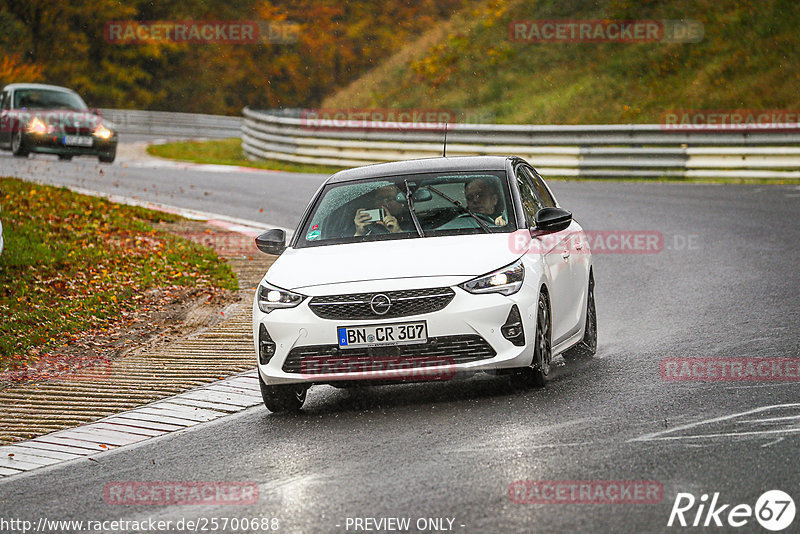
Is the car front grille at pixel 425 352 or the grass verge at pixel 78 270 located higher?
the car front grille at pixel 425 352

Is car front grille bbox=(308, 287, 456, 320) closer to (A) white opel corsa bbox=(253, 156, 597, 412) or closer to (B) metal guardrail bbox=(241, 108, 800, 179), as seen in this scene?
→ (A) white opel corsa bbox=(253, 156, 597, 412)

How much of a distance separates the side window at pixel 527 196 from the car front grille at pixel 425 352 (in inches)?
56.1

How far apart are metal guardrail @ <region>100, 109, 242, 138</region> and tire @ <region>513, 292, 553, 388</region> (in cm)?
4249

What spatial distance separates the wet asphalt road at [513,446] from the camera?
5.57 m

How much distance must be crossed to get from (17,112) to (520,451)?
963 inches

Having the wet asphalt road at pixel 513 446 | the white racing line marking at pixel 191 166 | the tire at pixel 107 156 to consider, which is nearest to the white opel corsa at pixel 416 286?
the wet asphalt road at pixel 513 446

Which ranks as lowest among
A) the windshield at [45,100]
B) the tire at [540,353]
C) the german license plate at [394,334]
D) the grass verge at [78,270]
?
the windshield at [45,100]

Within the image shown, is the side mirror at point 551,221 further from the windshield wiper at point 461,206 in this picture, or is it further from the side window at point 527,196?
the windshield wiper at point 461,206

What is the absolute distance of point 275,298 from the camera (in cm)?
800

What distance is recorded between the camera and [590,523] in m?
5.19

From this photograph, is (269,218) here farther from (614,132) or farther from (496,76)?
(496,76)

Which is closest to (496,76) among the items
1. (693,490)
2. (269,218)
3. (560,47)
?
(560,47)

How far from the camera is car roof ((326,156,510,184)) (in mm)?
9094

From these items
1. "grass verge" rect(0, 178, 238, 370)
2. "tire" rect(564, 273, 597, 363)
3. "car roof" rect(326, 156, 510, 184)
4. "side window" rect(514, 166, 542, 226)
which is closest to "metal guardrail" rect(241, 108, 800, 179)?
"grass verge" rect(0, 178, 238, 370)
